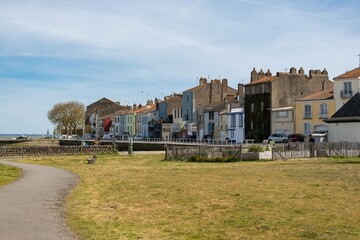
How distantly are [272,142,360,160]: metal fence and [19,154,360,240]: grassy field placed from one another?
63.1 feet

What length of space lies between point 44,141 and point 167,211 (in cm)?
13318

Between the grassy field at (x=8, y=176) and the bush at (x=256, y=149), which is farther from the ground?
the bush at (x=256, y=149)

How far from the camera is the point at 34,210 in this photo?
50.3 ft

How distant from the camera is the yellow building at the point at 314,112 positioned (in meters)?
71.4

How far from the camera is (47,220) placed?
44.2ft

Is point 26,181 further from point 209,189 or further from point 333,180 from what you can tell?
point 333,180

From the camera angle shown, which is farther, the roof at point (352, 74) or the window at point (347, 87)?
the window at point (347, 87)

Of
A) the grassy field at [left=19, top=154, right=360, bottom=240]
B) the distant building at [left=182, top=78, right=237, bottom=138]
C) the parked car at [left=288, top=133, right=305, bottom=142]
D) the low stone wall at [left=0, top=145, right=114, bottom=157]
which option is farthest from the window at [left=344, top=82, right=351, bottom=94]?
the grassy field at [left=19, top=154, right=360, bottom=240]

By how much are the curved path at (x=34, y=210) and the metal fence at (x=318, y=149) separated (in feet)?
77.9

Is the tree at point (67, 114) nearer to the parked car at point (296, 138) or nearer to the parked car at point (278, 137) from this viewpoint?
the parked car at point (278, 137)

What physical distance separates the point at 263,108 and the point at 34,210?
68.2 m

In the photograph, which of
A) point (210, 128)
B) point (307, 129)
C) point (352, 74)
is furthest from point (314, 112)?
point (210, 128)

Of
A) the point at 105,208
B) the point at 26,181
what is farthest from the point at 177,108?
the point at 105,208

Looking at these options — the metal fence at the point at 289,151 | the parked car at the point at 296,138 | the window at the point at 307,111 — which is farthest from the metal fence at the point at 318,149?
the window at the point at 307,111
